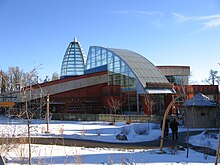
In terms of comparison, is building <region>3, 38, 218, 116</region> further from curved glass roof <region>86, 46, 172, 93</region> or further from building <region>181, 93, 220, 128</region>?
building <region>181, 93, 220, 128</region>

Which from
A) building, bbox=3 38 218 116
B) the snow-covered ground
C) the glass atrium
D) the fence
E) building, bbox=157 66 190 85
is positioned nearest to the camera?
the snow-covered ground

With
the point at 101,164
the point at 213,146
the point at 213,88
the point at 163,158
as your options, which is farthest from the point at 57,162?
the point at 213,88

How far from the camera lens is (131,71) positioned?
4425cm

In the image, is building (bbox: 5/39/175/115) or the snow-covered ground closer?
the snow-covered ground

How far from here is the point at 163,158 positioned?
1131 centimetres

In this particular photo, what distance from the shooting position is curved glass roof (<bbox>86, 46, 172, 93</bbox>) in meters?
43.2

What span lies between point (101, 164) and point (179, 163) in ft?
9.00

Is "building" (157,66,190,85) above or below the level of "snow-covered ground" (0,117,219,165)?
above

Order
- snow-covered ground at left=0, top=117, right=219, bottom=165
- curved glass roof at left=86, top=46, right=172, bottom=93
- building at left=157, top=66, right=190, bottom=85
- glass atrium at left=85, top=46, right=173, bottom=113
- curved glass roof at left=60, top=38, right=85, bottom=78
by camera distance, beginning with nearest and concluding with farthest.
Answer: snow-covered ground at left=0, top=117, right=219, bottom=165 < glass atrium at left=85, top=46, right=173, bottom=113 < curved glass roof at left=86, top=46, right=172, bottom=93 < building at left=157, top=66, right=190, bottom=85 < curved glass roof at left=60, top=38, right=85, bottom=78

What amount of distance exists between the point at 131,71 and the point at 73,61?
2532 centimetres

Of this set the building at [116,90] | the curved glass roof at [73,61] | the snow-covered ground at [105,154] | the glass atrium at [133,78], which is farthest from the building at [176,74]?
the snow-covered ground at [105,154]

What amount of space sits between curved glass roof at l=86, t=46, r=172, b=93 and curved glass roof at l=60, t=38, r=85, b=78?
1436cm

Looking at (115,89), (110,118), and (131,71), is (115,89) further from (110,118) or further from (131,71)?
(110,118)

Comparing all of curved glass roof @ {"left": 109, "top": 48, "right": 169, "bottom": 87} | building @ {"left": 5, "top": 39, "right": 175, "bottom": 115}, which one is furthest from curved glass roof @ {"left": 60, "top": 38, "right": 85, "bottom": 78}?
curved glass roof @ {"left": 109, "top": 48, "right": 169, "bottom": 87}
